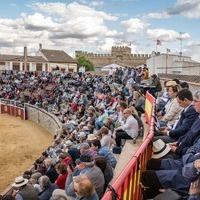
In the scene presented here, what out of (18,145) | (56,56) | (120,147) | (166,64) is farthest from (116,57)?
(120,147)

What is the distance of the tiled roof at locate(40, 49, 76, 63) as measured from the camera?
62.8m

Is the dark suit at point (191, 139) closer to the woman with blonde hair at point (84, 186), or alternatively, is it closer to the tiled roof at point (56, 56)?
the woman with blonde hair at point (84, 186)

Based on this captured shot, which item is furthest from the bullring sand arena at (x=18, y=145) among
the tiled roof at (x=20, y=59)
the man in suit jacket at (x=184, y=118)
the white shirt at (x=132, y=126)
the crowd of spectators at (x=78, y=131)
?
the tiled roof at (x=20, y=59)

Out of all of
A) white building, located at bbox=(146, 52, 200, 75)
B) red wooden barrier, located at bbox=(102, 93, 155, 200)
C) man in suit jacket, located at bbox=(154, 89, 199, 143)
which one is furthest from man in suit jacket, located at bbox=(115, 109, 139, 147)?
white building, located at bbox=(146, 52, 200, 75)

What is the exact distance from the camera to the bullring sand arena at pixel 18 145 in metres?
14.6

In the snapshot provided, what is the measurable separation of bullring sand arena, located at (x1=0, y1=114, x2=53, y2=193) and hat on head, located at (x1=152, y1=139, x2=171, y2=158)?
29.6 feet

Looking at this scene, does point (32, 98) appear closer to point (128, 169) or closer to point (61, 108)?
point (61, 108)

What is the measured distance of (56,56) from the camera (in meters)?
64.4

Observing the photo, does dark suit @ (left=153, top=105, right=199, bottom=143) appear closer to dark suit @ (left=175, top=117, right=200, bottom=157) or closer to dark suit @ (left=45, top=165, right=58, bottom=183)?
dark suit @ (left=175, top=117, right=200, bottom=157)

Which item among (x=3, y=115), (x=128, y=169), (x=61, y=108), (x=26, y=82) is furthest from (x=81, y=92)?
(x=128, y=169)

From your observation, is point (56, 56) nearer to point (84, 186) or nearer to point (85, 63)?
point (85, 63)

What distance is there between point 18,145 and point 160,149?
16.1 meters

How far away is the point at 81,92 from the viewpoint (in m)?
26.1

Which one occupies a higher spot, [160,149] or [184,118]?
[184,118]
